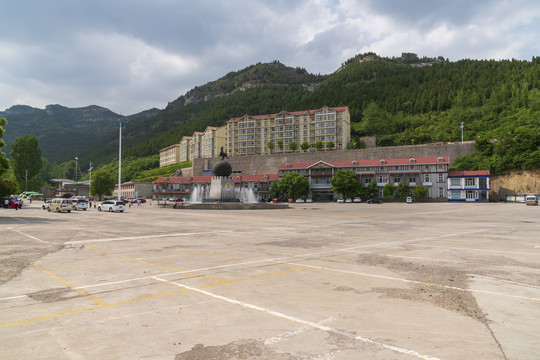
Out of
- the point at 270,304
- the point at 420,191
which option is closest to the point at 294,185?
the point at 420,191

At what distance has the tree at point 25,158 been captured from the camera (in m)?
99.4

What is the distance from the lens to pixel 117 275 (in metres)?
8.86

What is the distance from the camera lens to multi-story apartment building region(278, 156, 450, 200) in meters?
83.6

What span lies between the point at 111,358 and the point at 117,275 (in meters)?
5.11

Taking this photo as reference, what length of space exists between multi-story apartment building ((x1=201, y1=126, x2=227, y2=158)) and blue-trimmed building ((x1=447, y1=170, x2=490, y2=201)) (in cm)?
8866

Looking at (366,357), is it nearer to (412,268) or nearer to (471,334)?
(471,334)

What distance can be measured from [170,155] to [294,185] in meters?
99.2

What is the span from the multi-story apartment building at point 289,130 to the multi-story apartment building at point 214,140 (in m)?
3.19

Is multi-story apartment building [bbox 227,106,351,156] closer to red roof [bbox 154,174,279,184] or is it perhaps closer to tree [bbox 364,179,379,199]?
red roof [bbox 154,174,279,184]

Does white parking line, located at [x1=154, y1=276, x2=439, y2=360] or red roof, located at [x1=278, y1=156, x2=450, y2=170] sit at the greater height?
red roof, located at [x1=278, y1=156, x2=450, y2=170]

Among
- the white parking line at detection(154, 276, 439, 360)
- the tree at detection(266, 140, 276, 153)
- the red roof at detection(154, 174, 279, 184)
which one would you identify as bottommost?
the white parking line at detection(154, 276, 439, 360)

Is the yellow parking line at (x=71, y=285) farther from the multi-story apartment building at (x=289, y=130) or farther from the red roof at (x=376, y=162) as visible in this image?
the multi-story apartment building at (x=289, y=130)

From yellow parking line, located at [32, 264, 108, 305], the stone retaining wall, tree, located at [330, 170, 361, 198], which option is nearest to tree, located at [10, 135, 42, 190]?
the stone retaining wall

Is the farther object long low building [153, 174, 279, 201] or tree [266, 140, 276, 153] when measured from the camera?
Result: tree [266, 140, 276, 153]
